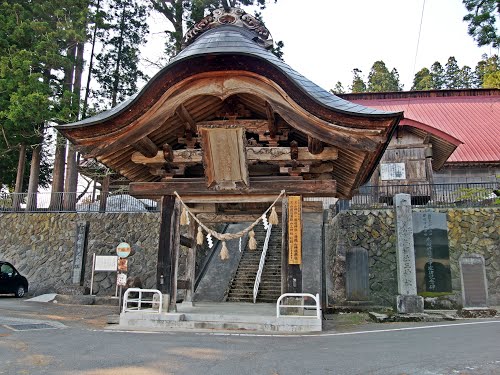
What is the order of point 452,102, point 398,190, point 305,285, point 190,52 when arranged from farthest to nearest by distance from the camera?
point 452,102 < point 398,190 < point 305,285 < point 190,52

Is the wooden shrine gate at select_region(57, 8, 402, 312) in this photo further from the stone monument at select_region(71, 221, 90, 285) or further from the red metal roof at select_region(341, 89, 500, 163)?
the red metal roof at select_region(341, 89, 500, 163)

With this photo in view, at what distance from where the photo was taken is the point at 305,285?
14836 mm

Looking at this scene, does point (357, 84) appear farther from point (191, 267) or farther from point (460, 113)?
point (191, 267)

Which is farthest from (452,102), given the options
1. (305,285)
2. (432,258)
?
(305,285)

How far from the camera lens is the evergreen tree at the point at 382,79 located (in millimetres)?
45834

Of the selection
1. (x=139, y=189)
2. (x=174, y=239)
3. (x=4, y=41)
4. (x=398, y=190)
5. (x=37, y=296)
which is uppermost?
(x=4, y=41)

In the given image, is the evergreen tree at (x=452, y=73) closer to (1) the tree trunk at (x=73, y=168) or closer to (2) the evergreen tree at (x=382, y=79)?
(2) the evergreen tree at (x=382, y=79)

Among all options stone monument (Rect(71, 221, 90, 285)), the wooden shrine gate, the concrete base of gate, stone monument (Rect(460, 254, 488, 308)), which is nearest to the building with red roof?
stone monument (Rect(460, 254, 488, 308))

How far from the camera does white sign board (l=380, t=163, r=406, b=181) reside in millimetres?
18938

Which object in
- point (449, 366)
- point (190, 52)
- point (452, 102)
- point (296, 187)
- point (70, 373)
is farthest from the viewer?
point (452, 102)

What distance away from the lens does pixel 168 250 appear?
8656mm

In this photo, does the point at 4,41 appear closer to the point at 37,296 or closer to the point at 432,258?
the point at 37,296

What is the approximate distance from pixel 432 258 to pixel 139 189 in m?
11.5

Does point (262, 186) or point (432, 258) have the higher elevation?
point (262, 186)
